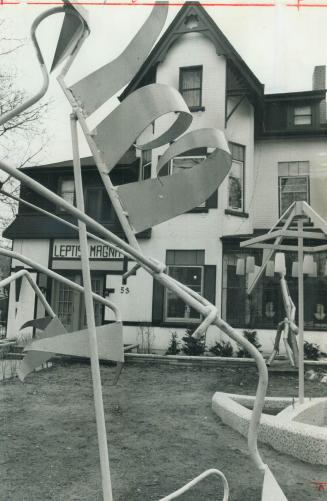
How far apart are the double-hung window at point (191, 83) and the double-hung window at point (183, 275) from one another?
126cm

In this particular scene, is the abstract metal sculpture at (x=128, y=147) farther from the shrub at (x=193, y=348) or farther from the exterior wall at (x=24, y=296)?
the shrub at (x=193, y=348)

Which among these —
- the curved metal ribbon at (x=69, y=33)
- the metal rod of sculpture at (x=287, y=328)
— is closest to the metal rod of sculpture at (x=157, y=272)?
the curved metal ribbon at (x=69, y=33)

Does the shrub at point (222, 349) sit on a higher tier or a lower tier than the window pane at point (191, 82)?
lower

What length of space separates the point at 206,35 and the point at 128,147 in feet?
9.95

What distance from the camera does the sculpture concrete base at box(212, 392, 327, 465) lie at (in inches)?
73.5

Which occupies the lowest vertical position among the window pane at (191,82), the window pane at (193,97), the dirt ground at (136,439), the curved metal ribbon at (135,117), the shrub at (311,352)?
the dirt ground at (136,439)

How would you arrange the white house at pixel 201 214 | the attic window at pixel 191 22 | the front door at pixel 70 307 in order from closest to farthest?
the front door at pixel 70 307, the attic window at pixel 191 22, the white house at pixel 201 214

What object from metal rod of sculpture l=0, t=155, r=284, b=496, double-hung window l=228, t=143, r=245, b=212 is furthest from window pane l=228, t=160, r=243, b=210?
metal rod of sculpture l=0, t=155, r=284, b=496

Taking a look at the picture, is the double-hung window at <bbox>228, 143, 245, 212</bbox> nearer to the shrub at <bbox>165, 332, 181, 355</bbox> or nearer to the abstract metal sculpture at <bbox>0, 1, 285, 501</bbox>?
Answer: the shrub at <bbox>165, 332, 181, 355</bbox>

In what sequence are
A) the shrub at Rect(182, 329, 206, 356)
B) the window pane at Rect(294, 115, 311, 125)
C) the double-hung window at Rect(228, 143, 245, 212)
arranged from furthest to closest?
the window pane at Rect(294, 115, 311, 125)
the double-hung window at Rect(228, 143, 245, 212)
the shrub at Rect(182, 329, 206, 356)

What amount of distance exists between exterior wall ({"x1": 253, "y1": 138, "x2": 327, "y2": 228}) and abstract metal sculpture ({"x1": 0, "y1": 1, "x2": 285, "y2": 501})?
3.43m

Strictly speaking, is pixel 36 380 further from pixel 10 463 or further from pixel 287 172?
pixel 287 172

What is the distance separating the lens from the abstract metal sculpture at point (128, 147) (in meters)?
0.63

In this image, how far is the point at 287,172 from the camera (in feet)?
14.0
